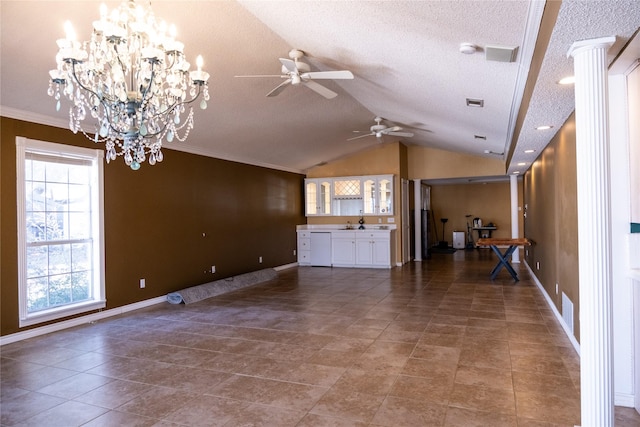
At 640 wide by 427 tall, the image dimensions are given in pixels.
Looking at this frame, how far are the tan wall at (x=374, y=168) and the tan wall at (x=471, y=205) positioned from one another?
496cm

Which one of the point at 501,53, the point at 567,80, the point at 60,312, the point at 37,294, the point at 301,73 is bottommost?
the point at 60,312

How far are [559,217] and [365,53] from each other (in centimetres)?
270

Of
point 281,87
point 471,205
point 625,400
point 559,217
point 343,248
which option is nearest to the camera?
point 625,400

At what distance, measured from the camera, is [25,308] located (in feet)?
13.3

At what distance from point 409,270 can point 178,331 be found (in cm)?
548

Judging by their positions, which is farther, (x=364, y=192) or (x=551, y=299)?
(x=364, y=192)

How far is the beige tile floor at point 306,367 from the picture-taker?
Answer: 8.09 feet

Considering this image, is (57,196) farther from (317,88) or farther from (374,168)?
(374,168)

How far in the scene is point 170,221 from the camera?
19.5 feet

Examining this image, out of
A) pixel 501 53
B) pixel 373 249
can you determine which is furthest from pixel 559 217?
pixel 373 249

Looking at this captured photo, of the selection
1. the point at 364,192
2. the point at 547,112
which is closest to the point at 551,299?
the point at 547,112

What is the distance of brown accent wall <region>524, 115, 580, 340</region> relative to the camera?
11.4 ft

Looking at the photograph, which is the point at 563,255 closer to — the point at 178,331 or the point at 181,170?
the point at 178,331

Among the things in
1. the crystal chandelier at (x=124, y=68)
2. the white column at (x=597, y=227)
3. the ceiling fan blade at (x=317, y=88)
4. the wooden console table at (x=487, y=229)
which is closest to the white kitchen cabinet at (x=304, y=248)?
the ceiling fan blade at (x=317, y=88)
